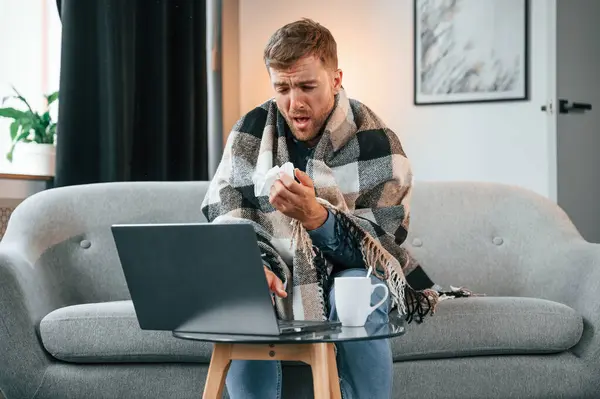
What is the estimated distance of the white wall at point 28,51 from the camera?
3676 millimetres

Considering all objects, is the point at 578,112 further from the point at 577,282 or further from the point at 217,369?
the point at 217,369

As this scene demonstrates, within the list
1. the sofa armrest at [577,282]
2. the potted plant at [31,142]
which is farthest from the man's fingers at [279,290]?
the potted plant at [31,142]

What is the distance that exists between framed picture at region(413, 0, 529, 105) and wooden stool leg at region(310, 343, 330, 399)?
3048 mm

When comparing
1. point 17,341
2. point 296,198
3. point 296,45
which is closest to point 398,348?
point 296,198

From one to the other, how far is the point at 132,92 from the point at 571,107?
1.92m

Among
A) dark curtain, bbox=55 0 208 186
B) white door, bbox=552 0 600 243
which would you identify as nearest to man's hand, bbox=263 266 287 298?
dark curtain, bbox=55 0 208 186

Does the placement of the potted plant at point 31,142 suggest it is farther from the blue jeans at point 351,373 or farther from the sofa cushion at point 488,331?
the blue jeans at point 351,373

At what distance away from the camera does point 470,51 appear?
443cm

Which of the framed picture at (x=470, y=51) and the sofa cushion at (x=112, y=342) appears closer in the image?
the sofa cushion at (x=112, y=342)

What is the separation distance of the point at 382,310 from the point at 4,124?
2333mm

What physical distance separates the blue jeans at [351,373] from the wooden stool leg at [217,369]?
0.18 meters

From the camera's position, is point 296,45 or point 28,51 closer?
point 296,45

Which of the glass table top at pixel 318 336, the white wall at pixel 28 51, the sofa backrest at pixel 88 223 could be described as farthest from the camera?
the white wall at pixel 28 51

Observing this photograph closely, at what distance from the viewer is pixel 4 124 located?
3.64 m
